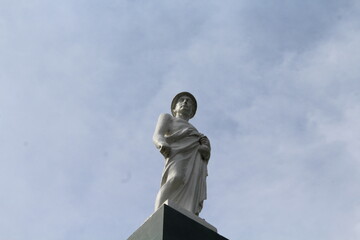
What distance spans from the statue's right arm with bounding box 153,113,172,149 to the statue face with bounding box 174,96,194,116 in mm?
601

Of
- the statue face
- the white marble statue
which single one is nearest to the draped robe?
the white marble statue

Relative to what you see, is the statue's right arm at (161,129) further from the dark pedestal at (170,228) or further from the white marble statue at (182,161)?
the dark pedestal at (170,228)

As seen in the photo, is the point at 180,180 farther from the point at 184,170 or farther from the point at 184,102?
the point at 184,102

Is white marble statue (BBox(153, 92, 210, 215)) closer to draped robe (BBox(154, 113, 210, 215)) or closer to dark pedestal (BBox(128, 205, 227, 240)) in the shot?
draped robe (BBox(154, 113, 210, 215))

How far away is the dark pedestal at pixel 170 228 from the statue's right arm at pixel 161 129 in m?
1.63

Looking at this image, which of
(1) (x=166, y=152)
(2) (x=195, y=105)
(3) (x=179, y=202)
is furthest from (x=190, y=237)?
(2) (x=195, y=105)

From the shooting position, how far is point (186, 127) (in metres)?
9.47

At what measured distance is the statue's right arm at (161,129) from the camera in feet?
29.3

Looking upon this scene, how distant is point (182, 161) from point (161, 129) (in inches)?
31.0

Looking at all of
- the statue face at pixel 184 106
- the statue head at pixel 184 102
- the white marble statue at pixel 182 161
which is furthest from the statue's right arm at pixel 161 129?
the statue head at pixel 184 102

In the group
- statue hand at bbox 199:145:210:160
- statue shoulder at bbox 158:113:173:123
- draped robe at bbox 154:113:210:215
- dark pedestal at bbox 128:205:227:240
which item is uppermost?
statue shoulder at bbox 158:113:173:123

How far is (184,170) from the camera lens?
28.3 ft

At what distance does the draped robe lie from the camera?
8.34m

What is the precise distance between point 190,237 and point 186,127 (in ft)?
8.42
